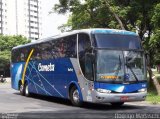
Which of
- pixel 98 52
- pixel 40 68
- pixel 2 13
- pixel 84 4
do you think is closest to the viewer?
pixel 98 52

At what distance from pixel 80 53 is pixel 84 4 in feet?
40.3

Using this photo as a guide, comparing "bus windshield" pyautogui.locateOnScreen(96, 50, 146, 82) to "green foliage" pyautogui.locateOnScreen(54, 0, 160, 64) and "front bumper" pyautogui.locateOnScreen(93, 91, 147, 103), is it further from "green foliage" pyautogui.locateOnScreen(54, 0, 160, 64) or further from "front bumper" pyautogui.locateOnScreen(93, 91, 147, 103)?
"green foliage" pyautogui.locateOnScreen(54, 0, 160, 64)

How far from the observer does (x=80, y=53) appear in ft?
61.5

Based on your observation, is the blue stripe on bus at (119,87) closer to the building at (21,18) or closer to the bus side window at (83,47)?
the bus side window at (83,47)

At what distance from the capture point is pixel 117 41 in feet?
60.1

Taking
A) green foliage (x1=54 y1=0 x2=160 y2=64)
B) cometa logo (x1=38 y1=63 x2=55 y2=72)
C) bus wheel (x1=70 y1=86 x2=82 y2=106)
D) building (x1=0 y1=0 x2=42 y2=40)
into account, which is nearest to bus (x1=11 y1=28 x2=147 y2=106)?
bus wheel (x1=70 y1=86 x2=82 y2=106)

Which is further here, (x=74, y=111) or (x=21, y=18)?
(x=21, y=18)

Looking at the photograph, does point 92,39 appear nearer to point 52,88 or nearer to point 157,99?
point 52,88

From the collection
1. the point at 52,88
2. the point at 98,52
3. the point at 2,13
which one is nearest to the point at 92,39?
the point at 98,52

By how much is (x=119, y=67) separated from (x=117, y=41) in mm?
1269

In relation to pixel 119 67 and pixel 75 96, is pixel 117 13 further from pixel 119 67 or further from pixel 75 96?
pixel 119 67

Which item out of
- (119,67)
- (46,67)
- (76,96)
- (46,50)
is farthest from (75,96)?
(46,50)

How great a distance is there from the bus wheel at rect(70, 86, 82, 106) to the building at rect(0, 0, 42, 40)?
385 ft

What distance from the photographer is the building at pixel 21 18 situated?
454ft
